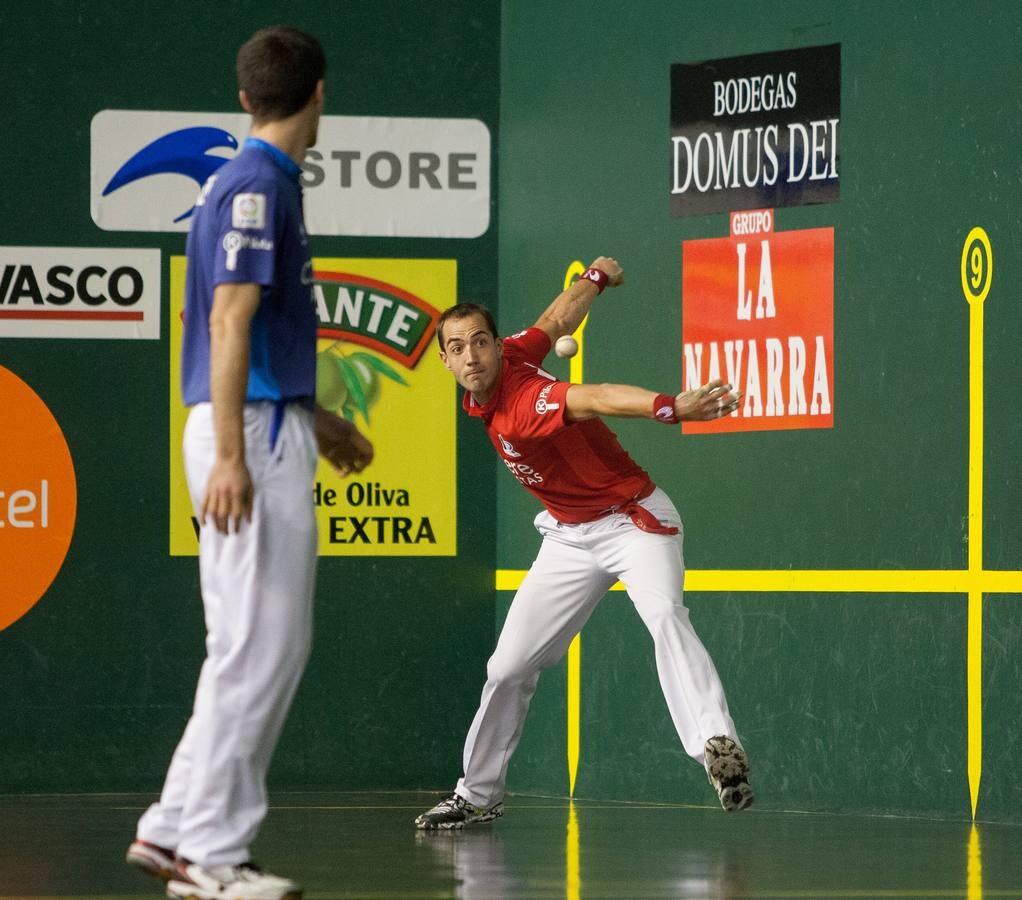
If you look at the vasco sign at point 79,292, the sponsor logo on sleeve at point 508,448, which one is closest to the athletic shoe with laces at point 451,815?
the sponsor logo on sleeve at point 508,448

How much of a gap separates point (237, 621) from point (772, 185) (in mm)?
3828

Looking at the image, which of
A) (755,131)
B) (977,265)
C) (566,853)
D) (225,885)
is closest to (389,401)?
(755,131)

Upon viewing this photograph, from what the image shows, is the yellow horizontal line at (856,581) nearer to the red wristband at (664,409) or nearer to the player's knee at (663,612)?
the player's knee at (663,612)

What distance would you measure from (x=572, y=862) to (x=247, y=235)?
2.33 metres

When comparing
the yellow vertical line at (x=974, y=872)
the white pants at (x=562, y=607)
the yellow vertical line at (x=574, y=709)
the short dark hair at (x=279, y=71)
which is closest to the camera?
the short dark hair at (x=279, y=71)

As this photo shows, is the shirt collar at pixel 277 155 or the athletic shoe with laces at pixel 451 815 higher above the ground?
the shirt collar at pixel 277 155

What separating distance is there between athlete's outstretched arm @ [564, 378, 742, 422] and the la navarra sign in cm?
170

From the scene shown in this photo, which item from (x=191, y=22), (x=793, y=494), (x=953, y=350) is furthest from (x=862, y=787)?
(x=191, y=22)

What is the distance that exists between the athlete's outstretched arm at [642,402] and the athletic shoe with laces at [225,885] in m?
1.68

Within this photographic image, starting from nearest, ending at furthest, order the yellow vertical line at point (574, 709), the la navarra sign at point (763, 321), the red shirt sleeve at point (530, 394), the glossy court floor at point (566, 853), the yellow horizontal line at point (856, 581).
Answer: the glossy court floor at point (566, 853) → the red shirt sleeve at point (530, 394) → the yellow horizontal line at point (856, 581) → the la navarra sign at point (763, 321) → the yellow vertical line at point (574, 709)

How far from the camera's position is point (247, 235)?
3963 millimetres

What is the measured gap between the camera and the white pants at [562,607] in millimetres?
6055

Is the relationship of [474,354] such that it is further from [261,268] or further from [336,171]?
[336,171]

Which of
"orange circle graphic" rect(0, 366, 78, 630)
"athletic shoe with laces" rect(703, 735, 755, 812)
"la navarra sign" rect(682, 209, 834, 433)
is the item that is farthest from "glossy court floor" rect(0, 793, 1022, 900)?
"la navarra sign" rect(682, 209, 834, 433)
